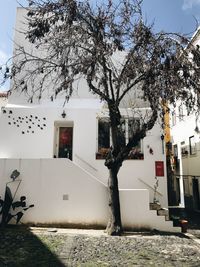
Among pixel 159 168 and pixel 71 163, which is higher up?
pixel 71 163

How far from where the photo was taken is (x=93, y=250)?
747 centimetres

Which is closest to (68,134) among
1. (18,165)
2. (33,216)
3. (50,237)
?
(18,165)

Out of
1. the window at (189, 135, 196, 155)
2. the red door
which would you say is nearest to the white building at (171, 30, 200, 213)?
the window at (189, 135, 196, 155)

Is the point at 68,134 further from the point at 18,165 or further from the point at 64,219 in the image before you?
the point at 64,219

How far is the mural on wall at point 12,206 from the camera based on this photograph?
10148mm

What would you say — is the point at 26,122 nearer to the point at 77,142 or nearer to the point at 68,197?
the point at 77,142

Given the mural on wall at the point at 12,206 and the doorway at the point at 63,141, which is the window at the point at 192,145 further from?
the mural on wall at the point at 12,206

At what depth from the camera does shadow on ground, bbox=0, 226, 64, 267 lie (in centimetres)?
636

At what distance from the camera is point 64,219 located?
1038 centimetres

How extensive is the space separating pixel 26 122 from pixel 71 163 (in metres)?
3.83

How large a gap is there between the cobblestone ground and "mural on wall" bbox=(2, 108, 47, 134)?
514cm

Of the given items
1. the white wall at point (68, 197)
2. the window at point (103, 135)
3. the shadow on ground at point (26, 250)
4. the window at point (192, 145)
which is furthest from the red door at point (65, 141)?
the window at point (192, 145)

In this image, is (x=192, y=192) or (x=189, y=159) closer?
(x=192, y=192)

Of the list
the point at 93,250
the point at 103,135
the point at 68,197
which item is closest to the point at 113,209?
the point at 68,197
